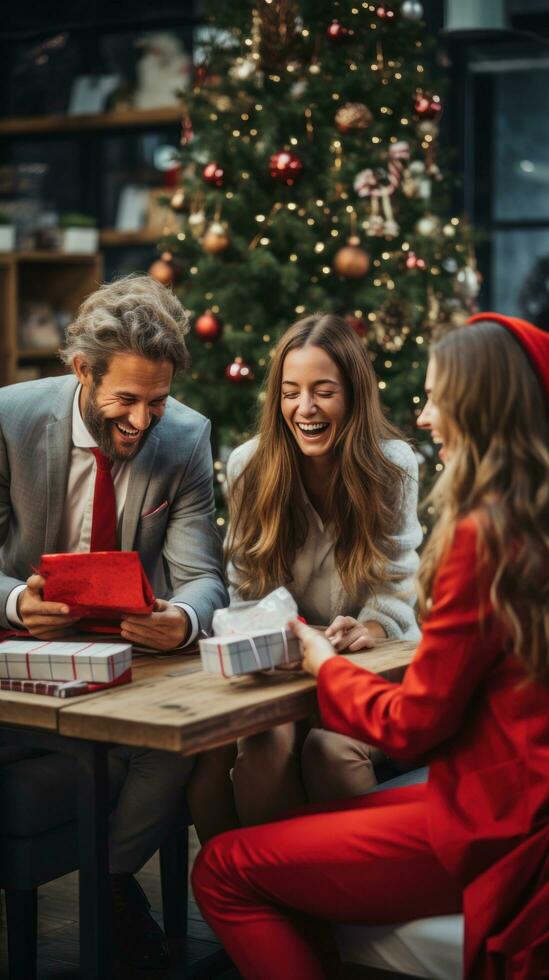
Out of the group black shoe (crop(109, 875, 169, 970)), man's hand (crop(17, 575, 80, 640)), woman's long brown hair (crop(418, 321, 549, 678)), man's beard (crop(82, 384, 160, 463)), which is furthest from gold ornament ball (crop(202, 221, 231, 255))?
woman's long brown hair (crop(418, 321, 549, 678))

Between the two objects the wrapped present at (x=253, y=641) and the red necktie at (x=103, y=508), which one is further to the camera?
the red necktie at (x=103, y=508)

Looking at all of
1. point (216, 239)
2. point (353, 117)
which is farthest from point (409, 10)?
point (216, 239)

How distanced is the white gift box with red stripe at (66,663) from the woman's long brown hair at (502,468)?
587 millimetres

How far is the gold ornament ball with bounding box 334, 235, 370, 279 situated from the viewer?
464 cm

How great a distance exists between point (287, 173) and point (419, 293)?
66cm

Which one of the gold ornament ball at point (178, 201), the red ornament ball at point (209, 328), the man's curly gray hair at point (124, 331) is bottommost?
the man's curly gray hair at point (124, 331)

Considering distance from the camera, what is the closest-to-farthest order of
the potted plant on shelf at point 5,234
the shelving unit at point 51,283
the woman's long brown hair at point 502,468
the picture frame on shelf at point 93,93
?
the woman's long brown hair at point 502,468, the potted plant on shelf at point 5,234, the shelving unit at point 51,283, the picture frame on shelf at point 93,93

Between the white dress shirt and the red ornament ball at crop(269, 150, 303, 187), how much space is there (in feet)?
6.69

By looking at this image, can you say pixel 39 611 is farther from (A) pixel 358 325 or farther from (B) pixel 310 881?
(A) pixel 358 325

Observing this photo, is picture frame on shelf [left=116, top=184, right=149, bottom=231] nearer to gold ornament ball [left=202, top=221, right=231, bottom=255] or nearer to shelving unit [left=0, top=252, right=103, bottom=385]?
shelving unit [left=0, top=252, right=103, bottom=385]

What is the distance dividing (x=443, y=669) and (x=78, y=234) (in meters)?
5.01

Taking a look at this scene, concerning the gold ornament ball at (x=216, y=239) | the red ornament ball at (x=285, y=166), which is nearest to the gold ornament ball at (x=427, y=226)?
the red ornament ball at (x=285, y=166)

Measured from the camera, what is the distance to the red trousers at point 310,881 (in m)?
1.97

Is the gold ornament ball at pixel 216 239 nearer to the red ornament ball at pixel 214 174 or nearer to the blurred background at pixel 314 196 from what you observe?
the blurred background at pixel 314 196
